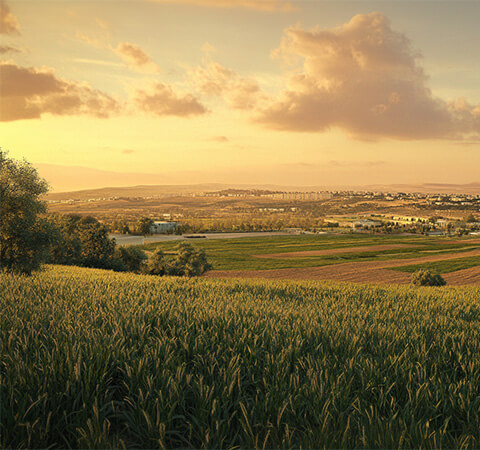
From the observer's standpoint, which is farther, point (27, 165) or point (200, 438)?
point (27, 165)

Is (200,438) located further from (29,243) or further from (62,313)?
(29,243)

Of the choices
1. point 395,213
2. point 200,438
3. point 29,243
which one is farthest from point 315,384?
point 395,213

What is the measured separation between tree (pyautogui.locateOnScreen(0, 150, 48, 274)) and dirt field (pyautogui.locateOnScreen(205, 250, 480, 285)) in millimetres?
35922

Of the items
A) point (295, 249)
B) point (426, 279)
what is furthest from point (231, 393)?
point (295, 249)

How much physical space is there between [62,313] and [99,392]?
13.2ft

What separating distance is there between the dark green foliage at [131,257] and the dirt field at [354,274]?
11709mm

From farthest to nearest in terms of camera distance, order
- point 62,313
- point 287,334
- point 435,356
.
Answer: point 62,313, point 287,334, point 435,356

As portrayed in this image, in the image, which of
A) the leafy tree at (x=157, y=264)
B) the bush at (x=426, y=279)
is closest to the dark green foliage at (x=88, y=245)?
the leafy tree at (x=157, y=264)

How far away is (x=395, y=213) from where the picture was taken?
606 feet

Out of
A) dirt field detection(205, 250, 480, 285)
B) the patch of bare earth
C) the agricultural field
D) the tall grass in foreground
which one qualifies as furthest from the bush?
the tall grass in foreground

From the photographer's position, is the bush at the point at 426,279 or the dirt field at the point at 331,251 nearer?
the bush at the point at 426,279

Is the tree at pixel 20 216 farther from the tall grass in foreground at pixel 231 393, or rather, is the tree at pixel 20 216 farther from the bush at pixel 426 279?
the bush at pixel 426 279

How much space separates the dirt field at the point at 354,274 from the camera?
182ft

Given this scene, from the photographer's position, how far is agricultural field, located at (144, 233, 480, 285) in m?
61.1
